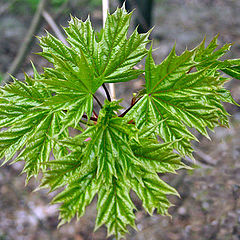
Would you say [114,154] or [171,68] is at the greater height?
[171,68]

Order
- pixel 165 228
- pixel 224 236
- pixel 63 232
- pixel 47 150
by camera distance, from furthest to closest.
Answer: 1. pixel 63 232
2. pixel 165 228
3. pixel 224 236
4. pixel 47 150

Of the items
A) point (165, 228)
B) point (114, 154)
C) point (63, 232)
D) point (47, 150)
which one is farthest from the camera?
point (63, 232)

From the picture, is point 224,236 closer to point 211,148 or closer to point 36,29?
point 211,148

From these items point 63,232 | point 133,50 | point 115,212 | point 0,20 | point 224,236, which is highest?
point 0,20

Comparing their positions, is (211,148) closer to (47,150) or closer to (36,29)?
(36,29)

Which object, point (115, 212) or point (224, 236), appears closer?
point (115, 212)

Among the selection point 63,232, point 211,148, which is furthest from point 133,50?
point 63,232

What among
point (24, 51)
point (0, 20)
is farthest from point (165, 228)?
point (0, 20)
